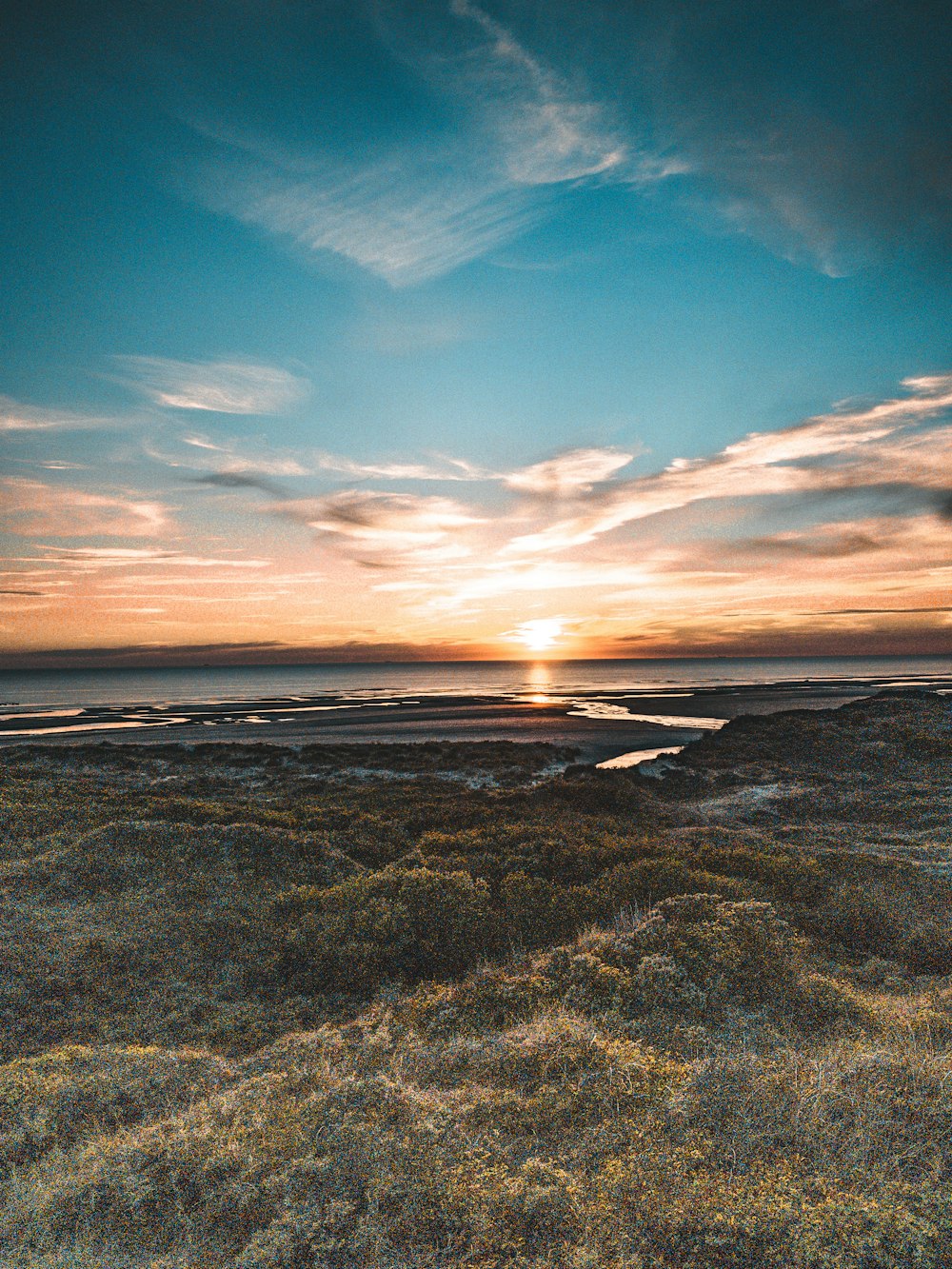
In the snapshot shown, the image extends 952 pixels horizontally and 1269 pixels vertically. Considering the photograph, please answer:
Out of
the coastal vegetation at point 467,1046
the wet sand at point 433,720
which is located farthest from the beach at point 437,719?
the coastal vegetation at point 467,1046

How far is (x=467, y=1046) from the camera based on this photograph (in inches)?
294

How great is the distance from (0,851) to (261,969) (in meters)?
8.84

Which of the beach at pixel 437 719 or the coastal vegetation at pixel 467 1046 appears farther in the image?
the beach at pixel 437 719

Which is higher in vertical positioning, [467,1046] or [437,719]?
[467,1046]

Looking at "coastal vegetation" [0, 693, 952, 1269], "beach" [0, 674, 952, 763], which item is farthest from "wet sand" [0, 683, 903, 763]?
"coastal vegetation" [0, 693, 952, 1269]

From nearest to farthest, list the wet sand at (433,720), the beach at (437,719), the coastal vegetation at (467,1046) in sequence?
the coastal vegetation at (467,1046), the beach at (437,719), the wet sand at (433,720)

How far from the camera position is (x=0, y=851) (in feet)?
48.2

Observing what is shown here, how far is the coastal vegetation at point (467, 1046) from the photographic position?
478 cm

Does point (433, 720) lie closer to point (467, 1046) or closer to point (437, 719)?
point (437, 719)

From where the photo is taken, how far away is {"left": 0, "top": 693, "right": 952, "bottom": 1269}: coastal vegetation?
478 cm

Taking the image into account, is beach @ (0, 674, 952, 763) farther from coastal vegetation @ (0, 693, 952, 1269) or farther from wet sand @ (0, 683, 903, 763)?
coastal vegetation @ (0, 693, 952, 1269)

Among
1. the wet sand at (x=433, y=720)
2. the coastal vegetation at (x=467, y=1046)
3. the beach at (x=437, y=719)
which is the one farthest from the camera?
the wet sand at (x=433, y=720)

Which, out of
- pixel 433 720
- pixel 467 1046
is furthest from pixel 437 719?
pixel 467 1046

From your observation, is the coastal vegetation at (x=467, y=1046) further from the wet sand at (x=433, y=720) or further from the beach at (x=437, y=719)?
the beach at (x=437, y=719)
